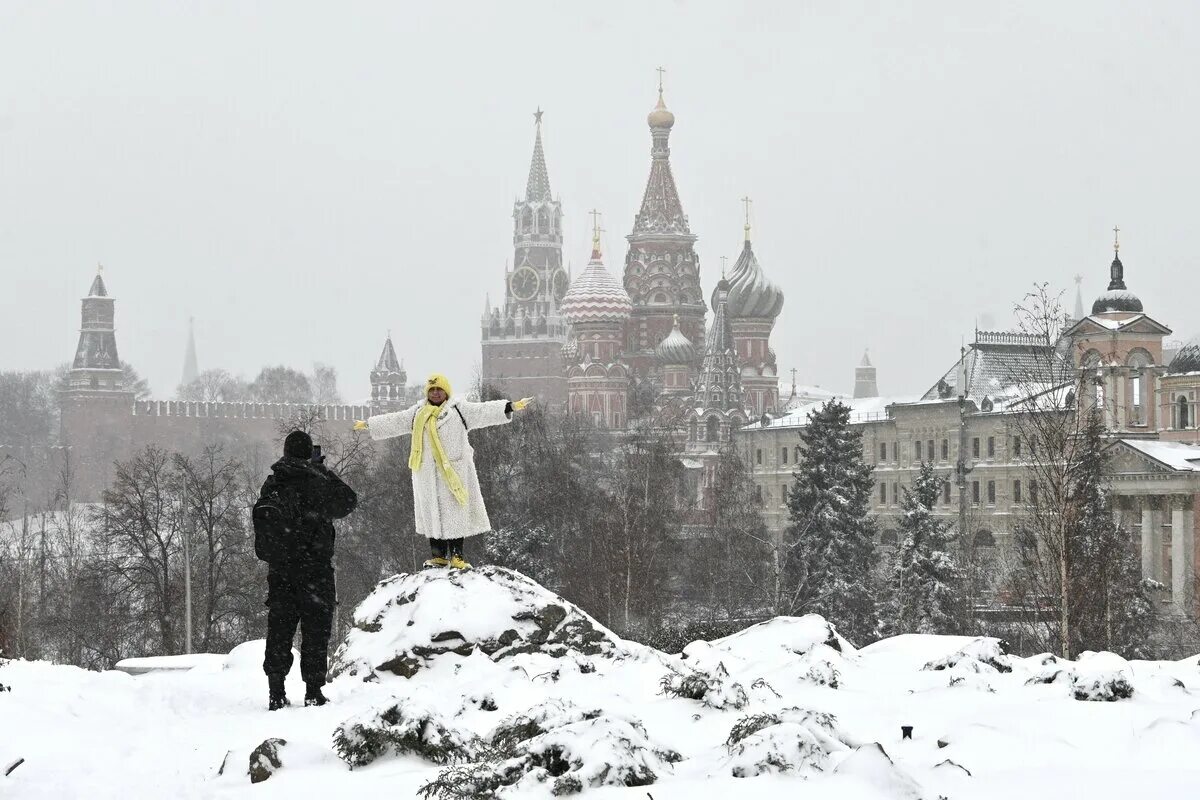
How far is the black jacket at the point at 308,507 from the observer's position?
27.9ft

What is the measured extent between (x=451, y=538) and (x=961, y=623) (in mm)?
28077

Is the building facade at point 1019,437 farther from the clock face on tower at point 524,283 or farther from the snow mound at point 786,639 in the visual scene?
the clock face on tower at point 524,283

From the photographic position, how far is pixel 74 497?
96250 mm

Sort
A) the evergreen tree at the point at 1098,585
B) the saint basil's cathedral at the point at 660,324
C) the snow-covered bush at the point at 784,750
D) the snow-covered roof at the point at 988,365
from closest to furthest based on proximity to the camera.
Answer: the snow-covered bush at the point at 784,750
the evergreen tree at the point at 1098,585
the snow-covered roof at the point at 988,365
the saint basil's cathedral at the point at 660,324

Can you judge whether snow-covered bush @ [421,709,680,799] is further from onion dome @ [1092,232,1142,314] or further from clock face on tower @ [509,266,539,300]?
clock face on tower @ [509,266,539,300]

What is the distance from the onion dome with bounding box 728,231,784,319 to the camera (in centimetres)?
9431

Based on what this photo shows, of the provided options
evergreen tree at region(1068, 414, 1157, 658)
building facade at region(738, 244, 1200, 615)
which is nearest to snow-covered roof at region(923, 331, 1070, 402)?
building facade at region(738, 244, 1200, 615)

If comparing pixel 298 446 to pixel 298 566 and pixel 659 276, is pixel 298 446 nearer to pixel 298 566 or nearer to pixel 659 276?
pixel 298 566

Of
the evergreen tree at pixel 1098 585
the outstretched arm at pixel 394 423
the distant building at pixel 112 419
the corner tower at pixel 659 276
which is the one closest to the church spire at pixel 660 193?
the corner tower at pixel 659 276

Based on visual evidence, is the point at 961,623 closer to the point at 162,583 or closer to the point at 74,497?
the point at 162,583

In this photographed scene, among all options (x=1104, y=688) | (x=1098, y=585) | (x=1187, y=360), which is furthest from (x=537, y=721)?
(x=1187, y=360)

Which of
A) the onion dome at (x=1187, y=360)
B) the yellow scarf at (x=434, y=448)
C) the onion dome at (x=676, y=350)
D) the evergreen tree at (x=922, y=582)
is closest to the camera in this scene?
the yellow scarf at (x=434, y=448)

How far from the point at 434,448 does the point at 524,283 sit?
416ft

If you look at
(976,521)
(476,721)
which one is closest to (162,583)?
(476,721)
